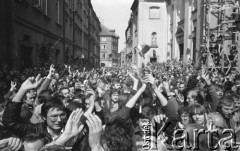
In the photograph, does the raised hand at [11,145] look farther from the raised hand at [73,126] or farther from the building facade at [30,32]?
the building facade at [30,32]

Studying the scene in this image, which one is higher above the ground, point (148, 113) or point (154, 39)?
point (154, 39)

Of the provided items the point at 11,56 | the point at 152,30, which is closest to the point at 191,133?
the point at 11,56

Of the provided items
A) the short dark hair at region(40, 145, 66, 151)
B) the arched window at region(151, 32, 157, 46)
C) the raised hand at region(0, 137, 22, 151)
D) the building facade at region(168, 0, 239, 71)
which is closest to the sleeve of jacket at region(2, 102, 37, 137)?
the raised hand at region(0, 137, 22, 151)

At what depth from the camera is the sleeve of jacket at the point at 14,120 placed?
3279 millimetres

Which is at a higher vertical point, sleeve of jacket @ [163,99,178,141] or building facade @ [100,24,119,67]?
building facade @ [100,24,119,67]

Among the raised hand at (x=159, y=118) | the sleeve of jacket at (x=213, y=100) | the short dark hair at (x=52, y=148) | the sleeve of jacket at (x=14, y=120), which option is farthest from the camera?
the sleeve of jacket at (x=213, y=100)

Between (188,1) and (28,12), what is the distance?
16530mm

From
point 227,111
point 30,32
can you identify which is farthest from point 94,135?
point 30,32

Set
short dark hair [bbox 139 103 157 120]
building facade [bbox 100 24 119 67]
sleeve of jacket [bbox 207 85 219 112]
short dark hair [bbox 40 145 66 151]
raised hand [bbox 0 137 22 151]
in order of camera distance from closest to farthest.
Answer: short dark hair [bbox 40 145 66 151] < raised hand [bbox 0 137 22 151] < short dark hair [bbox 139 103 157 120] < sleeve of jacket [bbox 207 85 219 112] < building facade [bbox 100 24 119 67]

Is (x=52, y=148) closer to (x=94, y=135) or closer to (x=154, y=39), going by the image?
(x=94, y=135)

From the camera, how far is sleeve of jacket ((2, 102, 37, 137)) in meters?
3.28

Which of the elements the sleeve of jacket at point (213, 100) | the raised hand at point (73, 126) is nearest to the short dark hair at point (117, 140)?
the raised hand at point (73, 126)

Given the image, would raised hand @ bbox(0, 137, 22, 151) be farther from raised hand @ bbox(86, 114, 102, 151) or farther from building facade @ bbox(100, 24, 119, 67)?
building facade @ bbox(100, 24, 119, 67)

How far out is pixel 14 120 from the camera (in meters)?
3.35
